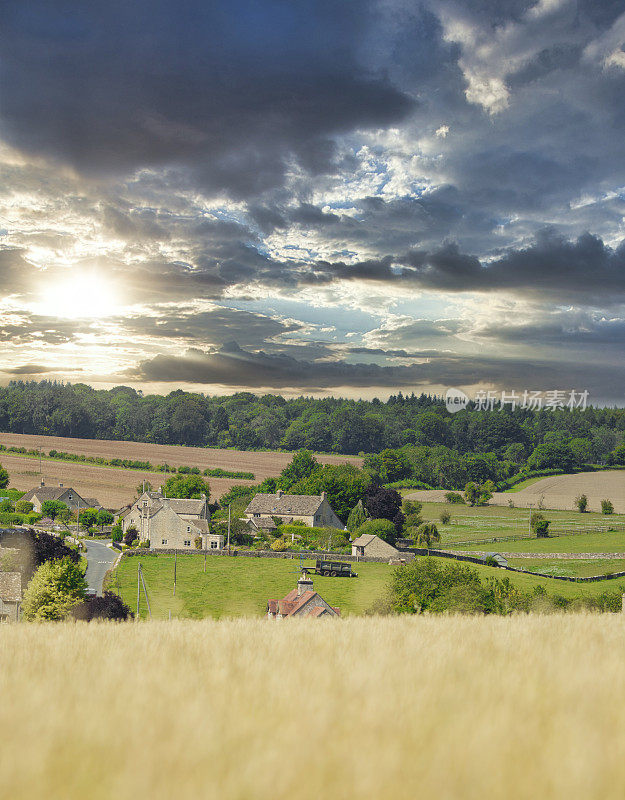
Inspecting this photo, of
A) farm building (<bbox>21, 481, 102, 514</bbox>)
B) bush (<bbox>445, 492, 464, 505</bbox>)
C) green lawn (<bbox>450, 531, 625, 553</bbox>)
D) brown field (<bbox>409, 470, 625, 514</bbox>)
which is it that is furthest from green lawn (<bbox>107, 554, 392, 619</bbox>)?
brown field (<bbox>409, 470, 625, 514</bbox>)

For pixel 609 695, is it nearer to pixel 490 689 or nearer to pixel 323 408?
pixel 490 689

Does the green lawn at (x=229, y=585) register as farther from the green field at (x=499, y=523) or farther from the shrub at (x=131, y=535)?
the green field at (x=499, y=523)

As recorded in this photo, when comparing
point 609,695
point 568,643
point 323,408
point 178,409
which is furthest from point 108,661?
point 323,408

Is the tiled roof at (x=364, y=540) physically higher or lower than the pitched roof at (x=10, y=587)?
lower

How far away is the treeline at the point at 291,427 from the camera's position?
15112 cm

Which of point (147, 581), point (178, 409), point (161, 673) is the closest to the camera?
point (161, 673)

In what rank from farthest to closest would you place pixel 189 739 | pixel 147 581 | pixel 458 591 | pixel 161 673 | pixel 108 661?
pixel 147 581 < pixel 458 591 < pixel 108 661 < pixel 161 673 < pixel 189 739

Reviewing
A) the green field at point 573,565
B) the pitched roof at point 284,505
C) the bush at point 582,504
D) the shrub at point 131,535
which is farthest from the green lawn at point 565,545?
the shrub at point 131,535

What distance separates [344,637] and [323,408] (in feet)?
593

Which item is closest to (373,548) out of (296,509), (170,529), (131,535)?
(296,509)

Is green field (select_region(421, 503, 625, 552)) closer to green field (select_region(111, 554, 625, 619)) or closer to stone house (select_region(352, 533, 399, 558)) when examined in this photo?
stone house (select_region(352, 533, 399, 558))

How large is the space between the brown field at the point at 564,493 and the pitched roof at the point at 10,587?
3598 inches

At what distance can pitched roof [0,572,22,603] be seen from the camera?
1636 inches

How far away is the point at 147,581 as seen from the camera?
198ft
